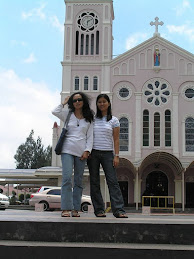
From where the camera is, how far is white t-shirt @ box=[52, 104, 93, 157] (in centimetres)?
614

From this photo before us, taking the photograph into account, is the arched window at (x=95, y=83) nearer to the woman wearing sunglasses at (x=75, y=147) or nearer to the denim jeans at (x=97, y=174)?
the woman wearing sunglasses at (x=75, y=147)

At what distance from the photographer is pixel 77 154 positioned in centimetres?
616

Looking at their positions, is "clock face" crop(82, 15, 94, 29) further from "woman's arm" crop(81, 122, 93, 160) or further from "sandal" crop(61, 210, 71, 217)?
"sandal" crop(61, 210, 71, 217)

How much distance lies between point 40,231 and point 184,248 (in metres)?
1.48

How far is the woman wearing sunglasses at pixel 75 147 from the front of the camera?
6109mm

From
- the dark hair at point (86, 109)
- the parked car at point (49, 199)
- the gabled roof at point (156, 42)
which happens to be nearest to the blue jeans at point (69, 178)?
the dark hair at point (86, 109)

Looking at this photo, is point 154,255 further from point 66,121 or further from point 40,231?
point 66,121

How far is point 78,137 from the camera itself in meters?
6.18

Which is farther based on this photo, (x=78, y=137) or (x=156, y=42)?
(x=156, y=42)

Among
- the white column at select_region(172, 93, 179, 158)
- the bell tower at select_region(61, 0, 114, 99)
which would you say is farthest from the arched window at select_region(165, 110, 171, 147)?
the bell tower at select_region(61, 0, 114, 99)

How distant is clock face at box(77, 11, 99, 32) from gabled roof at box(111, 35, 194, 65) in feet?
11.5

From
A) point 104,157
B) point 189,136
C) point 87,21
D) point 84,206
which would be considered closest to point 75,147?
point 104,157

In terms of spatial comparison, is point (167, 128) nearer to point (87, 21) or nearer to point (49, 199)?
point (87, 21)

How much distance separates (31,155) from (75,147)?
63850mm
